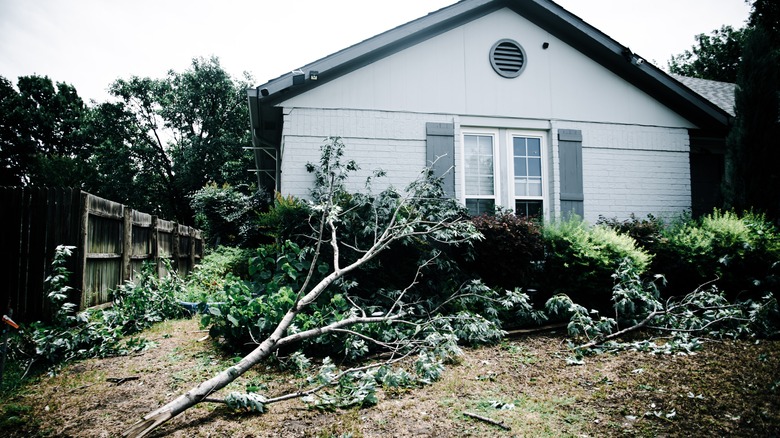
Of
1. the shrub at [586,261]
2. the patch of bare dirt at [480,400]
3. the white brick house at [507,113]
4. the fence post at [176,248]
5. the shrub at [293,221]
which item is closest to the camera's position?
the patch of bare dirt at [480,400]

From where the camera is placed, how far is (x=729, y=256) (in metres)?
6.01

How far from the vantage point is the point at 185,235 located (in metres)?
9.86

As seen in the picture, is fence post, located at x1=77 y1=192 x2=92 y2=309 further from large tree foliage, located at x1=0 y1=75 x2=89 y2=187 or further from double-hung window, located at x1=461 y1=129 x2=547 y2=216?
large tree foliage, located at x1=0 y1=75 x2=89 y2=187

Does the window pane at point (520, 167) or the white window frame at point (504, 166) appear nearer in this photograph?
the white window frame at point (504, 166)

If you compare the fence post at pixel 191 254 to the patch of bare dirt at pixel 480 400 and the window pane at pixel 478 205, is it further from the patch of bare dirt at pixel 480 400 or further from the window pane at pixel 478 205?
the window pane at pixel 478 205

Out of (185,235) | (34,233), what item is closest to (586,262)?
(34,233)

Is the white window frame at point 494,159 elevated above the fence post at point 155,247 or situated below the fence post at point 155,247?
above

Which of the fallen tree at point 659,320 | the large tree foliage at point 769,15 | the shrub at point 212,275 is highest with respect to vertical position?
the large tree foliage at point 769,15

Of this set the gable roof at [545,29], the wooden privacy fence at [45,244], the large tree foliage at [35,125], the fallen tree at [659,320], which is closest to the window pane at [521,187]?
the fallen tree at [659,320]

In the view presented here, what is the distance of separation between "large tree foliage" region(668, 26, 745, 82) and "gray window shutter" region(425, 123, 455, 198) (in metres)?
26.9

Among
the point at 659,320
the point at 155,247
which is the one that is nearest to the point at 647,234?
the point at 659,320

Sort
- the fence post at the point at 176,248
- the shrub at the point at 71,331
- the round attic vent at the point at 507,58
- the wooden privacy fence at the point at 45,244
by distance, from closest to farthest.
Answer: the shrub at the point at 71,331 → the wooden privacy fence at the point at 45,244 → the round attic vent at the point at 507,58 → the fence post at the point at 176,248

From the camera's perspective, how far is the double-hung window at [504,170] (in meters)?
8.16

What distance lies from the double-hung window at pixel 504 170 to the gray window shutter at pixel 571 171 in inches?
14.4
